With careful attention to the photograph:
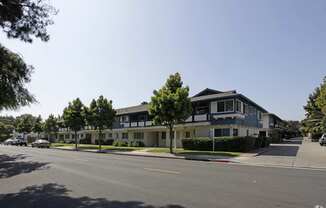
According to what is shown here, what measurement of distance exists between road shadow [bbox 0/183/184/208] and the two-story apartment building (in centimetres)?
1995

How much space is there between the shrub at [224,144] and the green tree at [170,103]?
428cm

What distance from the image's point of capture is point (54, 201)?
805cm

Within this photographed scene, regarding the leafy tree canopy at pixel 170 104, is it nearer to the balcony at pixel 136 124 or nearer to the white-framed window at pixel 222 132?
the white-framed window at pixel 222 132

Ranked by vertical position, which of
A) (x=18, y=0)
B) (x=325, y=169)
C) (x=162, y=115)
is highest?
(x=18, y=0)

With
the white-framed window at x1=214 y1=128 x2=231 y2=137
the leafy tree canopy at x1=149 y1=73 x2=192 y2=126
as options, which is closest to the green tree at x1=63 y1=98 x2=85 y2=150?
the leafy tree canopy at x1=149 y1=73 x2=192 y2=126

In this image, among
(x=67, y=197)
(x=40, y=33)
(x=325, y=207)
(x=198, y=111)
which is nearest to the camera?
(x=325, y=207)

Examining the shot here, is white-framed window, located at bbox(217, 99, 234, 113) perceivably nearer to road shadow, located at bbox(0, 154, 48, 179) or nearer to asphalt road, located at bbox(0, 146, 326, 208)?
road shadow, located at bbox(0, 154, 48, 179)

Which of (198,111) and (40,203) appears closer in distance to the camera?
(40,203)

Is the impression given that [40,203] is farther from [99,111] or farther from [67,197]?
[99,111]

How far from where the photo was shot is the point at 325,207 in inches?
284

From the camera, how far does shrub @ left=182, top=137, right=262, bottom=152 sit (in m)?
29.1

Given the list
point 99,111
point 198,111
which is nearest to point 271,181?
point 198,111

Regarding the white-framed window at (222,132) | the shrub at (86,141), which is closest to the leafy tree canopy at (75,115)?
the shrub at (86,141)

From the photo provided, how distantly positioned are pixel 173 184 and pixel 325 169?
1045 centimetres
